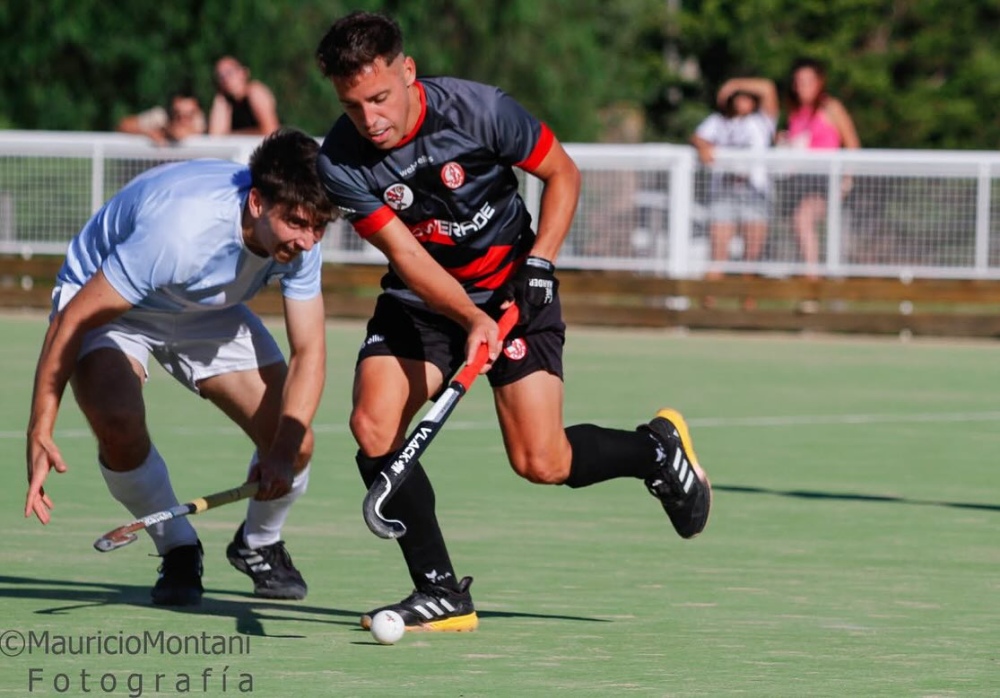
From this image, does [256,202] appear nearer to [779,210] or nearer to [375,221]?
[375,221]

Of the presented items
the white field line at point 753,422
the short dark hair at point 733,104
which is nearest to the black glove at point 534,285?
the white field line at point 753,422

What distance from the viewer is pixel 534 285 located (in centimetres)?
653

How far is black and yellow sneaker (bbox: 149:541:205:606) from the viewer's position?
6762 mm

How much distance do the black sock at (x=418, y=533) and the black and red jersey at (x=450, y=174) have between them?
56 centimetres

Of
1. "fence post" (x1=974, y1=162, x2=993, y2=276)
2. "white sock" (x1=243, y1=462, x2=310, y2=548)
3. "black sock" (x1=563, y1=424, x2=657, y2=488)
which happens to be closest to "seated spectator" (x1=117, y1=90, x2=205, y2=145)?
"fence post" (x1=974, y1=162, x2=993, y2=276)

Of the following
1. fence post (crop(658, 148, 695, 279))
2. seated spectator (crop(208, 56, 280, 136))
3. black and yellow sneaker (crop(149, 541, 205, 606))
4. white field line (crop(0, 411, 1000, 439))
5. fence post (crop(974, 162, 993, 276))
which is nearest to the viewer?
black and yellow sneaker (crop(149, 541, 205, 606))

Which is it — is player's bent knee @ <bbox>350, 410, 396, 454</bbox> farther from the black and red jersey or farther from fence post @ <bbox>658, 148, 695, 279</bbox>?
fence post @ <bbox>658, 148, 695, 279</bbox>

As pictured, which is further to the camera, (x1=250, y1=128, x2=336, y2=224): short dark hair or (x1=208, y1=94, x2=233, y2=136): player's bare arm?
(x1=208, y1=94, x2=233, y2=136): player's bare arm

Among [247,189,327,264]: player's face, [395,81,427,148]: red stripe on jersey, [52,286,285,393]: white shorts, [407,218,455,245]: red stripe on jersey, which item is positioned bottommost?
[52,286,285,393]: white shorts

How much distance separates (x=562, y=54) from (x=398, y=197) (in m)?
27.5

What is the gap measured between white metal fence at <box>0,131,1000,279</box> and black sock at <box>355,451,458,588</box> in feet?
37.3

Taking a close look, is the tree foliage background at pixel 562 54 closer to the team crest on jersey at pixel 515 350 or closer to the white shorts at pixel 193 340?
the white shorts at pixel 193 340

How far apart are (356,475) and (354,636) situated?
372 centimetres

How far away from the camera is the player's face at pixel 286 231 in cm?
629
